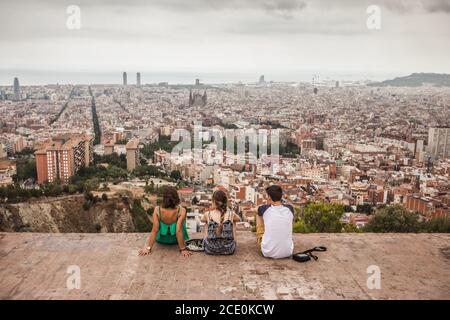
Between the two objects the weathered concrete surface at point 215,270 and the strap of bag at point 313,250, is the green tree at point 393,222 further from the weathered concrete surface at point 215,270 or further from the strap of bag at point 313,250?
the strap of bag at point 313,250

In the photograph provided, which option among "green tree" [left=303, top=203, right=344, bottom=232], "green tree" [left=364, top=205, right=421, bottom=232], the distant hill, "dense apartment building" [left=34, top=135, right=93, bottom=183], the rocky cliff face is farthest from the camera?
the distant hill

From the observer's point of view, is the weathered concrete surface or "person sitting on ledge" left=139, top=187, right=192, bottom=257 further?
"person sitting on ledge" left=139, top=187, right=192, bottom=257

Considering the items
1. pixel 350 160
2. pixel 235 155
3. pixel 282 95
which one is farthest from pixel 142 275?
pixel 282 95

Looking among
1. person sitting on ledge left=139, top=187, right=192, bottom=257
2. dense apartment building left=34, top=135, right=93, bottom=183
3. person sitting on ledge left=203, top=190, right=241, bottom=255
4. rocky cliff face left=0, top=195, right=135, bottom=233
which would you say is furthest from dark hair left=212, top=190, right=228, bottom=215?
dense apartment building left=34, top=135, right=93, bottom=183

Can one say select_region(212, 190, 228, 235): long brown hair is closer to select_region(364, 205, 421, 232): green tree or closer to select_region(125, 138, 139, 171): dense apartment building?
select_region(364, 205, 421, 232): green tree
